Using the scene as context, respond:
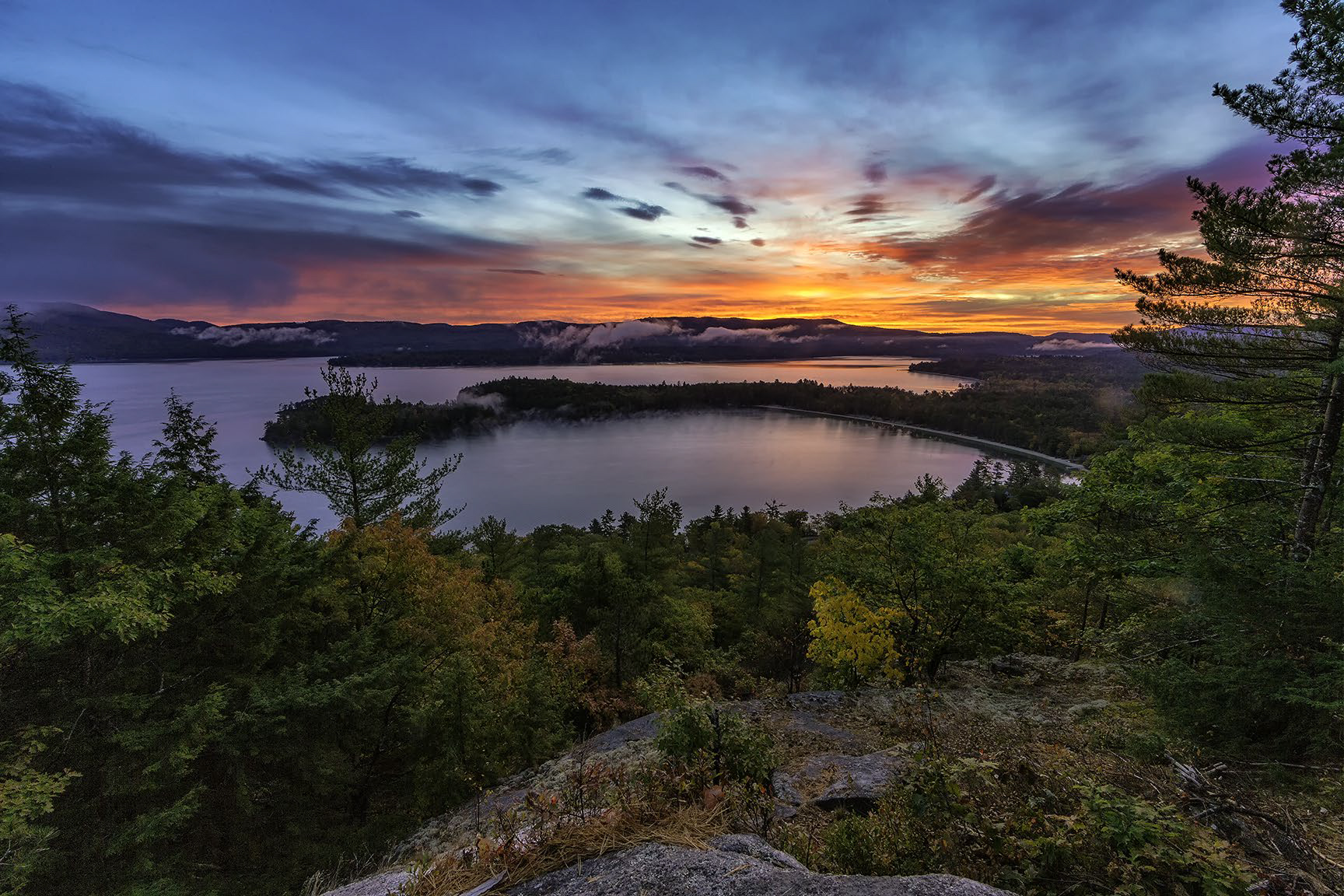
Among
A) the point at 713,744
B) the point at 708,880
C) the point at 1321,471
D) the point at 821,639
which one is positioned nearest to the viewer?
the point at 708,880

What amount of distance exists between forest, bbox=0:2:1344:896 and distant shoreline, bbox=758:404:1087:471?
97.6 m

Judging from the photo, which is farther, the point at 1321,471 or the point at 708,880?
the point at 1321,471

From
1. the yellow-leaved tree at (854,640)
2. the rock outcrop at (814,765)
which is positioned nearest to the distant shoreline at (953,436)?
the yellow-leaved tree at (854,640)

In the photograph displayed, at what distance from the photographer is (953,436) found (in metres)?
144

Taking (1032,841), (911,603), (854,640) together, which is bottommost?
(854,640)

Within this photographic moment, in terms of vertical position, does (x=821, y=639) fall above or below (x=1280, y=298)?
below

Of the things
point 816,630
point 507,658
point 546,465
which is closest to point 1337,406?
point 816,630

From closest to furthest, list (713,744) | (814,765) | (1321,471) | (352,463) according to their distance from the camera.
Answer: (713,744)
(814,765)
(1321,471)
(352,463)

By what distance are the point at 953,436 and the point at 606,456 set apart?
314 feet

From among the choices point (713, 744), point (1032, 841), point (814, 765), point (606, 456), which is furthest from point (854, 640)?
point (606, 456)

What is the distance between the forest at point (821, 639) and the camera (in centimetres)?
435

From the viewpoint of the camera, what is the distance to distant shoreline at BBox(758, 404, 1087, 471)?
→ 11781 cm

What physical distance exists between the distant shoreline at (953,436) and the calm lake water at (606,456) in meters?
5.94

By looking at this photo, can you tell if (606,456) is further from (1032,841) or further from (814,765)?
(1032,841)
